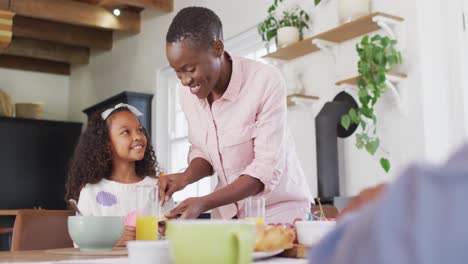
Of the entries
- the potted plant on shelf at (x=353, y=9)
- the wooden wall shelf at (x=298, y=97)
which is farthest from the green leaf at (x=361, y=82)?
the wooden wall shelf at (x=298, y=97)

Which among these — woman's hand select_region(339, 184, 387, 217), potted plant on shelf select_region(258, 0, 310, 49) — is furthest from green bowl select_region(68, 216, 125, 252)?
potted plant on shelf select_region(258, 0, 310, 49)

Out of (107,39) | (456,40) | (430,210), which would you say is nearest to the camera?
(430,210)

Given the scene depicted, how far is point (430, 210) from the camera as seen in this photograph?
0.75ft

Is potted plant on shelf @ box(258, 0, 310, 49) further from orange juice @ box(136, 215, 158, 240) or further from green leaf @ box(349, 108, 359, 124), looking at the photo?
orange juice @ box(136, 215, 158, 240)

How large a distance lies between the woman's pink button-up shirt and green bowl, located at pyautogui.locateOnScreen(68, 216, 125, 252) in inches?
21.0

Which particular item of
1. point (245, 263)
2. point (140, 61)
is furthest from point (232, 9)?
point (245, 263)

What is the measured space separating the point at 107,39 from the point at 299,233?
576cm

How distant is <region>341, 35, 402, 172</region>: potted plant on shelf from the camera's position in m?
2.84

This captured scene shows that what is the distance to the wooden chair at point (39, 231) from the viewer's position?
1.63 metres

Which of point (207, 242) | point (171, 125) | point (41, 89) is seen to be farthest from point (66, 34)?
point (207, 242)

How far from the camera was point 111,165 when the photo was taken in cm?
242

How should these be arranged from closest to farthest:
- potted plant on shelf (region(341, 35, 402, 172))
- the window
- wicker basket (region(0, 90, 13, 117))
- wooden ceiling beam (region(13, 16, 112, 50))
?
1. potted plant on shelf (region(341, 35, 402, 172))
2. the window
3. wooden ceiling beam (region(13, 16, 112, 50))
4. wicker basket (region(0, 90, 13, 117))

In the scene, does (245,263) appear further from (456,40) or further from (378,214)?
(456,40)

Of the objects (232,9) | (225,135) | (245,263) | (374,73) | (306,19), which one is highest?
(232,9)
